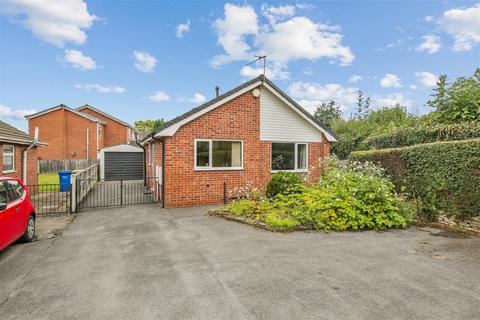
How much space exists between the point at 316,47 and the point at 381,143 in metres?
6.71

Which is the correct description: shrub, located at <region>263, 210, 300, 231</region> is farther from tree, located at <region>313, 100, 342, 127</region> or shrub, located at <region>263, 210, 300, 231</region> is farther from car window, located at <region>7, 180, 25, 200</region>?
tree, located at <region>313, 100, 342, 127</region>

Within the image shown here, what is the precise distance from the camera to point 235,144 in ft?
37.5

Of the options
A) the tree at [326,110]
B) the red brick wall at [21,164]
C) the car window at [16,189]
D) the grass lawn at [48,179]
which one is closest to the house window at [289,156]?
the car window at [16,189]

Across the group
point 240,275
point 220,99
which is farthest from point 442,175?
point 220,99

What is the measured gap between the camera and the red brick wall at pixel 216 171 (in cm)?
1009

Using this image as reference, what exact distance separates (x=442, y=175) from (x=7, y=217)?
10.9 meters

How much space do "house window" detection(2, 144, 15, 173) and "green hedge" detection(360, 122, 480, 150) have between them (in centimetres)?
1834

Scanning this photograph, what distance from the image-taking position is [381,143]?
15078 mm

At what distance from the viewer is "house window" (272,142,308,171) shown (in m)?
12.3

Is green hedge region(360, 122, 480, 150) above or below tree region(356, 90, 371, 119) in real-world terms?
below

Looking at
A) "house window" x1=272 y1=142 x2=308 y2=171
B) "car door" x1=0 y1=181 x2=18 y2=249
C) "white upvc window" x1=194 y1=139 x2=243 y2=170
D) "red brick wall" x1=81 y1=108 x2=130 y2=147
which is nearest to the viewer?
"car door" x1=0 y1=181 x2=18 y2=249

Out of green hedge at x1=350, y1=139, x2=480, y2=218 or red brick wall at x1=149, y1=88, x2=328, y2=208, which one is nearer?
green hedge at x1=350, y1=139, x2=480, y2=218

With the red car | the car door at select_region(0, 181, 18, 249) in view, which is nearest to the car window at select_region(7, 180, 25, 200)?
the red car

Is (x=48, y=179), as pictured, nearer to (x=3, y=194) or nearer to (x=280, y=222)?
(x=3, y=194)
